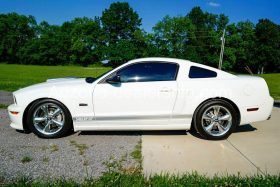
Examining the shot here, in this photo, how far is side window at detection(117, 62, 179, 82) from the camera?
509 cm

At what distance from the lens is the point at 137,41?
240 feet

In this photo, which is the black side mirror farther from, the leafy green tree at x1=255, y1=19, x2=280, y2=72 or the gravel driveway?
the leafy green tree at x1=255, y1=19, x2=280, y2=72

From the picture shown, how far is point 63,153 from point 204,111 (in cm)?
253

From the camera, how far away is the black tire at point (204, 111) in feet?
16.6

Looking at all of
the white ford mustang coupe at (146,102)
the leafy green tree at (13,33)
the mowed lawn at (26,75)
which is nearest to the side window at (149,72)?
the white ford mustang coupe at (146,102)

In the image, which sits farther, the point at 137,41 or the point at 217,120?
the point at 137,41

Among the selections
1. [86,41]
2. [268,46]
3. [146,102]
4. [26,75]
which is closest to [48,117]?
[146,102]

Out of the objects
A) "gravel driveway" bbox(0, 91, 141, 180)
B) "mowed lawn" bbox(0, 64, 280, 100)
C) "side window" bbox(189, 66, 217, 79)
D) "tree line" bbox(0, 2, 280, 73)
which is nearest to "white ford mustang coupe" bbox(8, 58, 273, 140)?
"side window" bbox(189, 66, 217, 79)

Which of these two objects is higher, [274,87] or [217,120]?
[217,120]

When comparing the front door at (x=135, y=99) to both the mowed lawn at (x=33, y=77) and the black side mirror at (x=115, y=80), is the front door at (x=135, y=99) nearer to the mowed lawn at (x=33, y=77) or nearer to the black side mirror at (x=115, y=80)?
the black side mirror at (x=115, y=80)

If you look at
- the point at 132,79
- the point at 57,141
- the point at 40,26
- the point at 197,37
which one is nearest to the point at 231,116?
the point at 132,79

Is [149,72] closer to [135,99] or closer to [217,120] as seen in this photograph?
[135,99]

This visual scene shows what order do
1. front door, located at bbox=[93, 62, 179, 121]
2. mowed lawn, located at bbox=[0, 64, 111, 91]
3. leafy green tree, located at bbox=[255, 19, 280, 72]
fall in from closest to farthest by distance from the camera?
front door, located at bbox=[93, 62, 179, 121] → mowed lawn, located at bbox=[0, 64, 111, 91] → leafy green tree, located at bbox=[255, 19, 280, 72]

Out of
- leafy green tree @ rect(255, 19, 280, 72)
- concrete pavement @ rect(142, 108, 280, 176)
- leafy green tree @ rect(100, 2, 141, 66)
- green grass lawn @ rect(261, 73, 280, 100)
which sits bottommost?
concrete pavement @ rect(142, 108, 280, 176)
